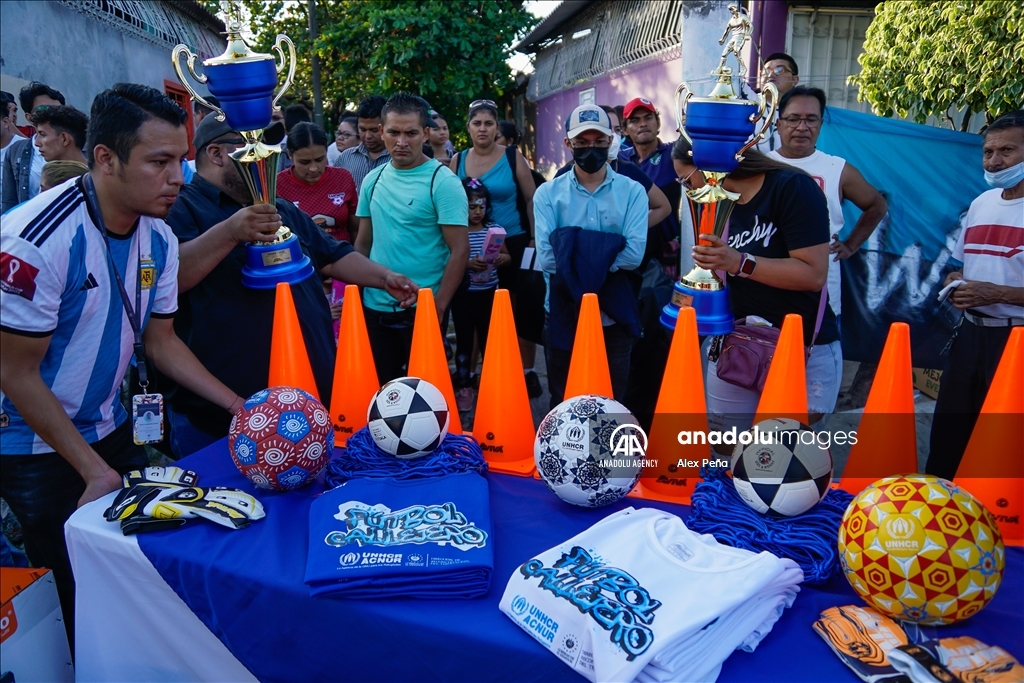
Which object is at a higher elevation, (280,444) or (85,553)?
(280,444)

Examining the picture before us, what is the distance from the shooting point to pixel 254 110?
97.7 inches

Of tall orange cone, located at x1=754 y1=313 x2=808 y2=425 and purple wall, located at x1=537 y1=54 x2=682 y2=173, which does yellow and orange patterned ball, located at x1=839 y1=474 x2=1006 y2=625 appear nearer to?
tall orange cone, located at x1=754 y1=313 x2=808 y2=425

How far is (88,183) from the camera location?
7.37 ft

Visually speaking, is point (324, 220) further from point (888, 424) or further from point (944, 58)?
point (944, 58)

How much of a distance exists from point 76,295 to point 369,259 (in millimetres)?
1628

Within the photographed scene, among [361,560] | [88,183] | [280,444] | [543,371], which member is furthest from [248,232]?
[543,371]

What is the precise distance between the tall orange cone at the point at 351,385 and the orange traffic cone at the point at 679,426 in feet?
3.72

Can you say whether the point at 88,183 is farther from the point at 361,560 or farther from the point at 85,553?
the point at 361,560

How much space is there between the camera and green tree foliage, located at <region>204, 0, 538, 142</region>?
12.4 m

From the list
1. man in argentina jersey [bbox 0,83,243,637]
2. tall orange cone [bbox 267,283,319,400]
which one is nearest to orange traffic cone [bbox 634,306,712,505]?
tall orange cone [bbox 267,283,319,400]

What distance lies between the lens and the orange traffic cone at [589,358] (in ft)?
7.98

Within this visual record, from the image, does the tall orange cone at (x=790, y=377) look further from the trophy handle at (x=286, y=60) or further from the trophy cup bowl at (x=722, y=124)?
the trophy handle at (x=286, y=60)

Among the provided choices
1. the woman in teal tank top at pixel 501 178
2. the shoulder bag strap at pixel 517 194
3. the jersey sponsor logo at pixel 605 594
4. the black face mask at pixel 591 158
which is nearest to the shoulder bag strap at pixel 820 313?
the black face mask at pixel 591 158

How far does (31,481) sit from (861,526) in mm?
2609
